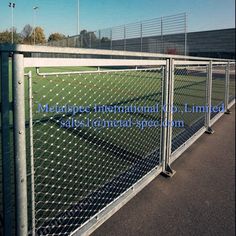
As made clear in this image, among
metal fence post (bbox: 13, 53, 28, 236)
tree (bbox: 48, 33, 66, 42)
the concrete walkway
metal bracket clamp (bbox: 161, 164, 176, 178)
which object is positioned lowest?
the concrete walkway

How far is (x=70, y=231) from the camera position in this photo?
2.62 metres

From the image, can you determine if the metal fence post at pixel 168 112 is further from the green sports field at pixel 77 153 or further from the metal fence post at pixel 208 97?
the metal fence post at pixel 208 97

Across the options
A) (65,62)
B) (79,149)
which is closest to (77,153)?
(79,149)

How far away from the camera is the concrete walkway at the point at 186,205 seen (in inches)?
109

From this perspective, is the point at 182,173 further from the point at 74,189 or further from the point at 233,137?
the point at 233,137

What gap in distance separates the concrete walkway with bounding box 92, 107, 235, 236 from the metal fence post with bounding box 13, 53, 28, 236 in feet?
2.82

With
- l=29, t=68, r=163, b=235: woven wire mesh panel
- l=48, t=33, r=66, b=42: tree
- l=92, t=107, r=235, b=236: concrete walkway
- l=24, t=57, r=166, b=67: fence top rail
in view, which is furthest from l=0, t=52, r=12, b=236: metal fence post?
l=48, t=33, r=66, b=42: tree

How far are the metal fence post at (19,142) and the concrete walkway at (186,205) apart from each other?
0.86 m

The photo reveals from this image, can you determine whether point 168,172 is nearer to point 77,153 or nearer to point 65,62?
point 77,153

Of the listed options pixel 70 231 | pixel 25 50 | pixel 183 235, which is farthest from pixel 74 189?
pixel 25 50

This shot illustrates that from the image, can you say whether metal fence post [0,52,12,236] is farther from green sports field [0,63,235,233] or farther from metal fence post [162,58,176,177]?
metal fence post [162,58,176,177]

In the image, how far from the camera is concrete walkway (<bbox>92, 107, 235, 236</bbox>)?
2779mm

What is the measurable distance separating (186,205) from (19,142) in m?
2.12

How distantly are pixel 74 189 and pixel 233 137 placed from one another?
4112 mm
